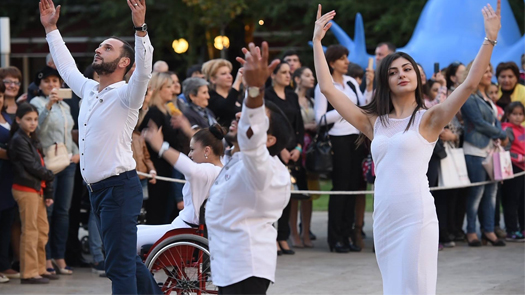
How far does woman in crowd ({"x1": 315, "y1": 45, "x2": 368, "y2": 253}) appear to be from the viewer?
9469 mm

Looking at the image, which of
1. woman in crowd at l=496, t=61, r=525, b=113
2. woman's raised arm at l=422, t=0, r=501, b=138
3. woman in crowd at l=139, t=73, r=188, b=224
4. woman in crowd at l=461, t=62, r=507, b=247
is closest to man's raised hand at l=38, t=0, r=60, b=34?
woman in crowd at l=139, t=73, r=188, b=224

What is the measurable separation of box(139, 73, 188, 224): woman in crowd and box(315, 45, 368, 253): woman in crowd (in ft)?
5.93

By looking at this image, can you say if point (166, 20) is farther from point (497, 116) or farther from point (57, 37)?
point (57, 37)

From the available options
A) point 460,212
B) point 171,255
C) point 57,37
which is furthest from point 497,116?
point 57,37

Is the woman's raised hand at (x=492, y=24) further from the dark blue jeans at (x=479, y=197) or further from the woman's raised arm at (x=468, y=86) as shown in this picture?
the dark blue jeans at (x=479, y=197)

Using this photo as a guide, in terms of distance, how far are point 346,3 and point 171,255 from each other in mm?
15607

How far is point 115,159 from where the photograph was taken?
5.46m

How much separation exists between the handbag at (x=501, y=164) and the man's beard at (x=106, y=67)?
5.75 metres

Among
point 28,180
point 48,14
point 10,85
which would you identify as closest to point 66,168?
point 28,180

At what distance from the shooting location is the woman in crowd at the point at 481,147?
9789mm

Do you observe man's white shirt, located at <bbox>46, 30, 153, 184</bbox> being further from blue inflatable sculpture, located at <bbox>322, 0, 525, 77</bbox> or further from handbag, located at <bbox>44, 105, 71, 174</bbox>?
blue inflatable sculpture, located at <bbox>322, 0, 525, 77</bbox>

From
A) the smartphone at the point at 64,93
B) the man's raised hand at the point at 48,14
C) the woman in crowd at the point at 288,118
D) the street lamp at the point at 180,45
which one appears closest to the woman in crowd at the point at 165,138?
the smartphone at the point at 64,93

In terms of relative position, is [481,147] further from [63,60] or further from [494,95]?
[63,60]

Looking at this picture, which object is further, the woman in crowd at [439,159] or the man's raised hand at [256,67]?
the woman in crowd at [439,159]
